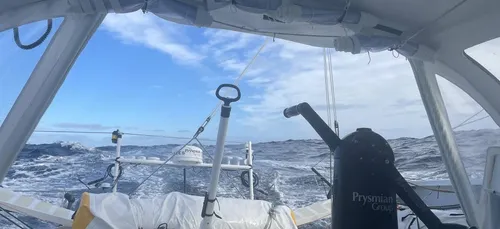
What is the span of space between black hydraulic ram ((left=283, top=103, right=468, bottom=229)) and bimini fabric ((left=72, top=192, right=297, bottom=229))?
225cm

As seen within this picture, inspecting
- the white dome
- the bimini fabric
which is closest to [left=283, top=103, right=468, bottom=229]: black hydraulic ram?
the bimini fabric

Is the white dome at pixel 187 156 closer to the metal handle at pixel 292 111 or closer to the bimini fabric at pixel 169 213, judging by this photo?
the bimini fabric at pixel 169 213

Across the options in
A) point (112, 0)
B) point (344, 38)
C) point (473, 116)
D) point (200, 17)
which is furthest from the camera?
point (473, 116)

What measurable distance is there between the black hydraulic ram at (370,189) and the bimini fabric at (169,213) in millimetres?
2252

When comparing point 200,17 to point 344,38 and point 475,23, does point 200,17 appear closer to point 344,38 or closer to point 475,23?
point 344,38

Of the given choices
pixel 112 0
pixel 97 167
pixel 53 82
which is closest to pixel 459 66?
pixel 112 0

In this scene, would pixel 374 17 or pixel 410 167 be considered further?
pixel 410 167

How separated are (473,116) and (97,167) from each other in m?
9.63

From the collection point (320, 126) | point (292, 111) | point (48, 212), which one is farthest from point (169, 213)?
point (320, 126)

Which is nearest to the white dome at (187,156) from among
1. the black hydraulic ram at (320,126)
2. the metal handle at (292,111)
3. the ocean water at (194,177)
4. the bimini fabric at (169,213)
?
the bimini fabric at (169,213)

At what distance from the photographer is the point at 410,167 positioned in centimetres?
897

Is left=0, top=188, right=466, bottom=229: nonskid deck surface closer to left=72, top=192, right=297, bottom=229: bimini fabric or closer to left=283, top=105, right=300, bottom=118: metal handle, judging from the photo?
left=72, top=192, right=297, bottom=229: bimini fabric

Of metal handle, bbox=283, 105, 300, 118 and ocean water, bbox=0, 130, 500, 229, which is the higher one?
ocean water, bbox=0, 130, 500, 229

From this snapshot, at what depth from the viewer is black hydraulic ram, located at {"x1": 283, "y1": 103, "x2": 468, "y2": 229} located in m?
1.32
